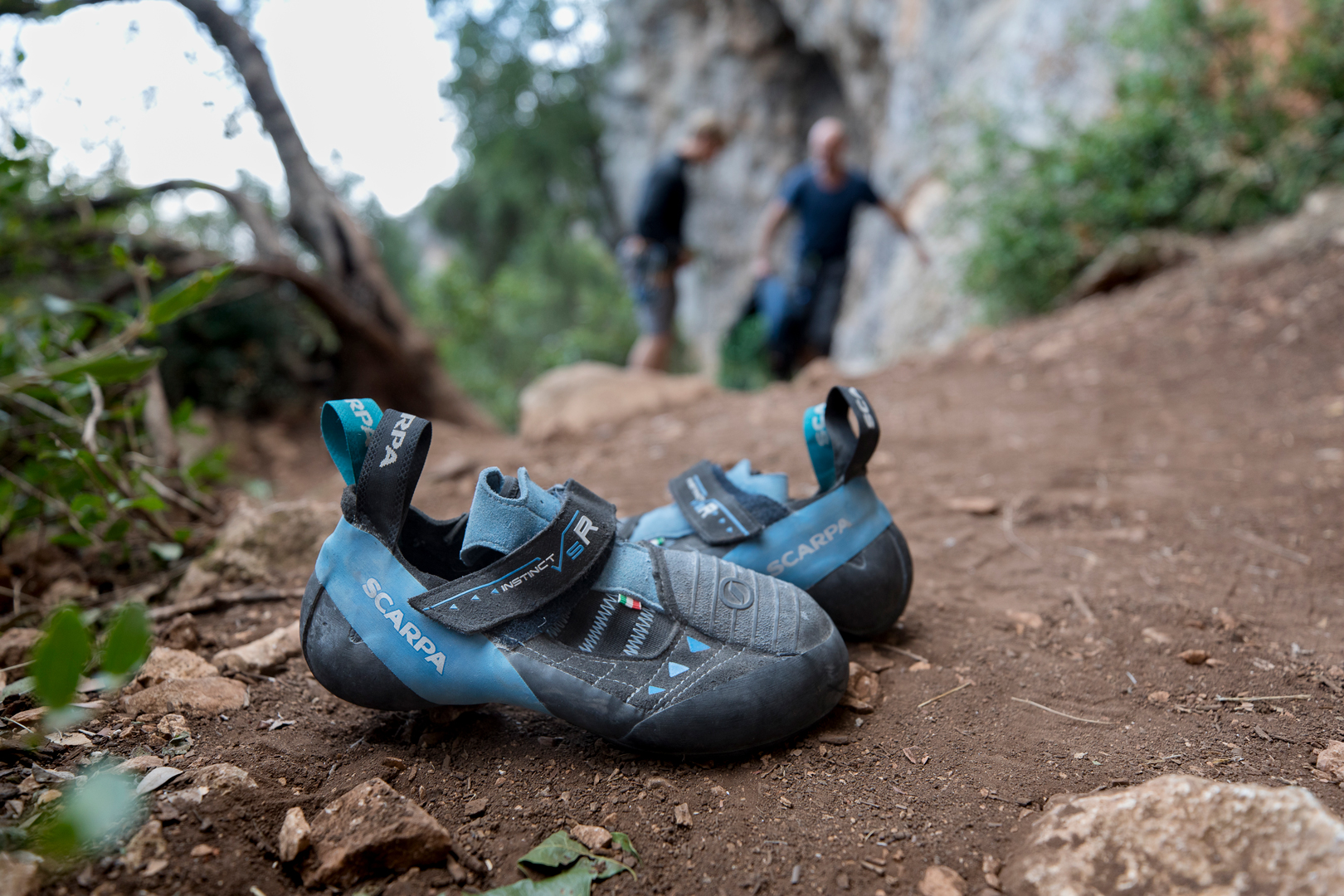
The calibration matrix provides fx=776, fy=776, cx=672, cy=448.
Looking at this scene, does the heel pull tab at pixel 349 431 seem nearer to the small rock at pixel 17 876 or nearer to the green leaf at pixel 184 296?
the small rock at pixel 17 876

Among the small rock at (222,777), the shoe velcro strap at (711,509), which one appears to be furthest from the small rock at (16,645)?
the shoe velcro strap at (711,509)

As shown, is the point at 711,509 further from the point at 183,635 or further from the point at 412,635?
the point at 183,635

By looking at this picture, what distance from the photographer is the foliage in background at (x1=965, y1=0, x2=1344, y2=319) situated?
436cm

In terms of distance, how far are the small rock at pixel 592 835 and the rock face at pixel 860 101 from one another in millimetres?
5935

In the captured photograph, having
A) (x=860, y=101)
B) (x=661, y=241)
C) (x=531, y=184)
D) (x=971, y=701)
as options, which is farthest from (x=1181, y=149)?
(x=531, y=184)

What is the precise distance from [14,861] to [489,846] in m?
0.50

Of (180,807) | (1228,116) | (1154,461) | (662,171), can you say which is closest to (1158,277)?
(1228,116)

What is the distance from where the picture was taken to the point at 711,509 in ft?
5.14

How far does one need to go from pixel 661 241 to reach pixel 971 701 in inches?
195

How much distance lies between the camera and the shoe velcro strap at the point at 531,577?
3.80 feet

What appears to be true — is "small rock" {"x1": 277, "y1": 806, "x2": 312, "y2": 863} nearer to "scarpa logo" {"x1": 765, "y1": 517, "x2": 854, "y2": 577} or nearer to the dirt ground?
the dirt ground

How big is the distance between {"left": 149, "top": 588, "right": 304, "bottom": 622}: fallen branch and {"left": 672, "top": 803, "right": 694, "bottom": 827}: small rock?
3.58 feet

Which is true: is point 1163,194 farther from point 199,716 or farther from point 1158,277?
point 199,716

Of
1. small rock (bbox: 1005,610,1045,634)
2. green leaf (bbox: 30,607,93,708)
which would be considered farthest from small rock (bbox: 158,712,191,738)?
small rock (bbox: 1005,610,1045,634)
